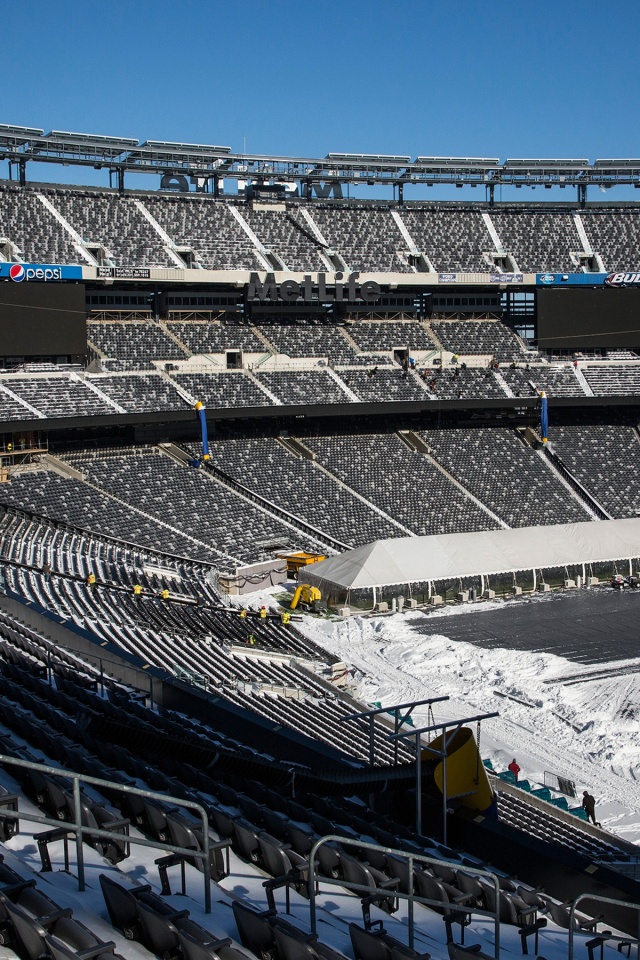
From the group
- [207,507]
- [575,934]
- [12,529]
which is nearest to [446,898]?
[575,934]

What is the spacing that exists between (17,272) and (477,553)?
22.9 m

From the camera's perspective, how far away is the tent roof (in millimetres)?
36312

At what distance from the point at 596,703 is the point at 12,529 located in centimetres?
2056

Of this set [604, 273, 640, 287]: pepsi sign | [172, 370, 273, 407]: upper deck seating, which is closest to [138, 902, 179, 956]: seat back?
[172, 370, 273, 407]: upper deck seating

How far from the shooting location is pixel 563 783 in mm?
20766

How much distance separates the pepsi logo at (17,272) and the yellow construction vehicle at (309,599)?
19341mm

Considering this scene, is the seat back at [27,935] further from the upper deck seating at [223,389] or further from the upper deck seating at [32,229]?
the upper deck seating at [32,229]

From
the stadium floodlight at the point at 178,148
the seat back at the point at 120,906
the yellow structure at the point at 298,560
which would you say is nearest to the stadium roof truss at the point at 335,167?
the stadium floodlight at the point at 178,148

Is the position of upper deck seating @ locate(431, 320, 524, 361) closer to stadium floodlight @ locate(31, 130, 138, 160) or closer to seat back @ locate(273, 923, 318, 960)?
stadium floodlight @ locate(31, 130, 138, 160)

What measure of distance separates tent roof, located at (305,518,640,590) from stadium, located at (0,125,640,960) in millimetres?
133

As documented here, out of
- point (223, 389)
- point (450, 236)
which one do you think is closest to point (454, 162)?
point (450, 236)

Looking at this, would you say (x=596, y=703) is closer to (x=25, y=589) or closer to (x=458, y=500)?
(x=25, y=589)

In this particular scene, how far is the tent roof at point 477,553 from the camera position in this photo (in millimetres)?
36312

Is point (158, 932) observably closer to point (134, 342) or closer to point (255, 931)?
point (255, 931)
